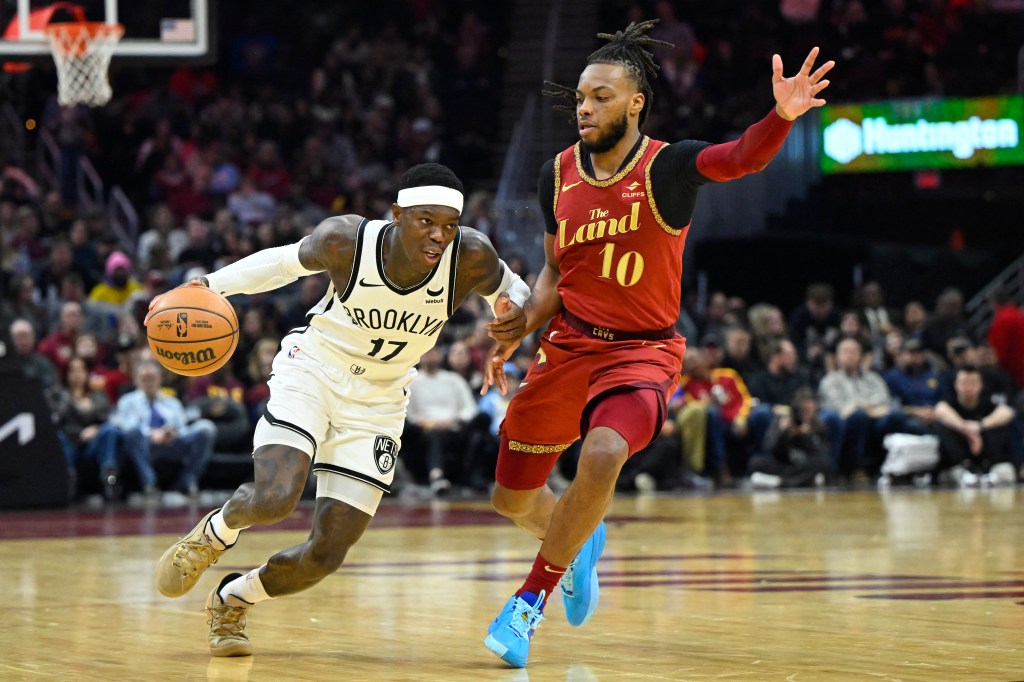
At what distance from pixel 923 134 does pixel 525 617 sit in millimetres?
16779

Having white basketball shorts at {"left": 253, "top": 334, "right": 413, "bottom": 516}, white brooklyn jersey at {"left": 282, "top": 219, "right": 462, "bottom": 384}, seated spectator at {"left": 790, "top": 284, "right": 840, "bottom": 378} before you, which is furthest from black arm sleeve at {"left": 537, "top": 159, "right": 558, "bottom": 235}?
seated spectator at {"left": 790, "top": 284, "right": 840, "bottom": 378}

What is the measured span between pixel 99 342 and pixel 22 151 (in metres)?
5.76

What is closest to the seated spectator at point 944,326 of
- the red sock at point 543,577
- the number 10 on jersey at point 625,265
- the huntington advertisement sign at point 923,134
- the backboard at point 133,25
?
the huntington advertisement sign at point 923,134

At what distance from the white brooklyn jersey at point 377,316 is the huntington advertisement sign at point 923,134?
16034mm

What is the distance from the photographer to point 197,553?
234 inches

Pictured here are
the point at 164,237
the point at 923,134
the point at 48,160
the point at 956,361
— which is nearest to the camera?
A: the point at 956,361

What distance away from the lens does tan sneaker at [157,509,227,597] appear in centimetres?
594

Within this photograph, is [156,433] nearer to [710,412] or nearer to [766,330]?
[710,412]

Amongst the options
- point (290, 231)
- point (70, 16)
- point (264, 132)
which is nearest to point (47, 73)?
point (264, 132)

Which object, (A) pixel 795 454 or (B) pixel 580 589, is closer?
(B) pixel 580 589

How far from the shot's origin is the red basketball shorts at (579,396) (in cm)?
582

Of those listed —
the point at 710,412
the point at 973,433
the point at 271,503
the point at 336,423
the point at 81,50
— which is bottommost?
the point at 973,433

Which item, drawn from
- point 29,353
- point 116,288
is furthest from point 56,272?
point 29,353

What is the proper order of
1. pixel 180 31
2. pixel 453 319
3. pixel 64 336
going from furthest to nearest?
pixel 453 319 < pixel 64 336 < pixel 180 31
